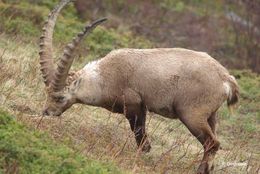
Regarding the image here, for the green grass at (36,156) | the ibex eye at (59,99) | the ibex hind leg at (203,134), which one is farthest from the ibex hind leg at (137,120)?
the green grass at (36,156)

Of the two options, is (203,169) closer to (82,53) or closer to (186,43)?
(82,53)

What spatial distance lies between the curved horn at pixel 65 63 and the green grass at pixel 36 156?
190cm

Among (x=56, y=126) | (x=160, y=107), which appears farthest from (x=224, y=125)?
(x=56, y=126)

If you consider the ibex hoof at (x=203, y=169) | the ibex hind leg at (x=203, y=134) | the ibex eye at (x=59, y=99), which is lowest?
the ibex hoof at (x=203, y=169)

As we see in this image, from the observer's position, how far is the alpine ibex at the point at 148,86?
Result: 31.0 ft

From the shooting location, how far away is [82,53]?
16.0 meters

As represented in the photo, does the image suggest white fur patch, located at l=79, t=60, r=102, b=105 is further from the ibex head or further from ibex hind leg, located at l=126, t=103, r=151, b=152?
ibex hind leg, located at l=126, t=103, r=151, b=152

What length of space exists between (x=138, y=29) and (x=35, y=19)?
542 cm

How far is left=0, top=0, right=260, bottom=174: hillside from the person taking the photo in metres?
7.47

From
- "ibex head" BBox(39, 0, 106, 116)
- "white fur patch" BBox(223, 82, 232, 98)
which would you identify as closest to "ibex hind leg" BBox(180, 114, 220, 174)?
"white fur patch" BBox(223, 82, 232, 98)

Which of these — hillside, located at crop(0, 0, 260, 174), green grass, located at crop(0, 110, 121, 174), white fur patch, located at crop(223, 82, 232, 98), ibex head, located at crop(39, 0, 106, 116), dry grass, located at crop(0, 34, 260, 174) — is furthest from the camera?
ibex head, located at crop(39, 0, 106, 116)

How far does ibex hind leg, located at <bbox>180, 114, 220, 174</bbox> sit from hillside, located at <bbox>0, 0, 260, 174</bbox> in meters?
0.17

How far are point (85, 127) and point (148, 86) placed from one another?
1138 millimetres

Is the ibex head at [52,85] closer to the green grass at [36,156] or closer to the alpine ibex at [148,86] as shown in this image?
the alpine ibex at [148,86]
